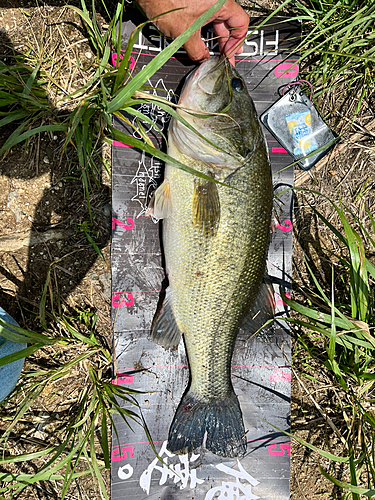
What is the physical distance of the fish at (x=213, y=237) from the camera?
1.85m

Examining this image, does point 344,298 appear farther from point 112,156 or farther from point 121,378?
point 112,156

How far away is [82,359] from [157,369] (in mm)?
476

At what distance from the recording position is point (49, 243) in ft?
7.21

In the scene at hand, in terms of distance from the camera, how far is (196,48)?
1999 mm

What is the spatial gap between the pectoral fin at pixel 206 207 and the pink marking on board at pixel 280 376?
1114 millimetres

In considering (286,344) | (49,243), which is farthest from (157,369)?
(49,243)

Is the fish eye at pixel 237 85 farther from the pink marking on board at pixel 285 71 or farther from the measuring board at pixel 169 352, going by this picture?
the pink marking on board at pixel 285 71

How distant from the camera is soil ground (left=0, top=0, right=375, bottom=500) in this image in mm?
2133

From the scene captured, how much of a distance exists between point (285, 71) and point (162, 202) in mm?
1220

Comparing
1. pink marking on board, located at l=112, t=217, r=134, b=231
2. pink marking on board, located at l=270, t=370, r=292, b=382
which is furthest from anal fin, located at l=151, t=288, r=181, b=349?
pink marking on board, located at l=270, t=370, r=292, b=382

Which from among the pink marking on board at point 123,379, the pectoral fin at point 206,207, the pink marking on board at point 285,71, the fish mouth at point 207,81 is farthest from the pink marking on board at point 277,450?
the pink marking on board at point 285,71

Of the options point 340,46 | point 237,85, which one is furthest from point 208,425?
point 340,46

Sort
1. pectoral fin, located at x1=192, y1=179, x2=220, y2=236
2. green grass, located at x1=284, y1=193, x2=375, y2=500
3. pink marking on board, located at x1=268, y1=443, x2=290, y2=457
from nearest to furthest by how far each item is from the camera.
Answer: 1. pectoral fin, located at x1=192, y1=179, x2=220, y2=236
2. green grass, located at x1=284, y1=193, x2=375, y2=500
3. pink marking on board, located at x1=268, y1=443, x2=290, y2=457

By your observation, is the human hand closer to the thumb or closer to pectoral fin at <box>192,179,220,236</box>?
the thumb
